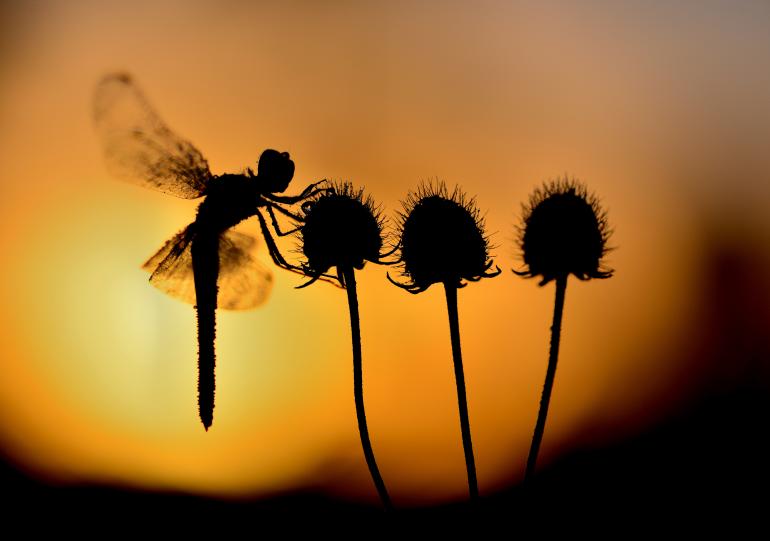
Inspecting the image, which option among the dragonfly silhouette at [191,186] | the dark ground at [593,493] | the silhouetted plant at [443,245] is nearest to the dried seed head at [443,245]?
the silhouetted plant at [443,245]

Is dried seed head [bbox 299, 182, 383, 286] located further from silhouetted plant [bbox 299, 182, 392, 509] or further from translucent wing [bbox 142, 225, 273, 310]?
translucent wing [bbox 142, 225, 273, 310]

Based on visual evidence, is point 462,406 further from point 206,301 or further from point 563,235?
point 206,301

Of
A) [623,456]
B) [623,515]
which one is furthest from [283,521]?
[623,515]

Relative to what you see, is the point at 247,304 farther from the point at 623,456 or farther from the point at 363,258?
the point at 623,456

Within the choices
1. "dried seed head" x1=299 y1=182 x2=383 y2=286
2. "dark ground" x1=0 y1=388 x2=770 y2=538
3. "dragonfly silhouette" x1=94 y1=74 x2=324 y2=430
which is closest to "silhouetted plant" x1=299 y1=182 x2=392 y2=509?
"dried seed head" x1=299 y1=182 x2=383 y2=286

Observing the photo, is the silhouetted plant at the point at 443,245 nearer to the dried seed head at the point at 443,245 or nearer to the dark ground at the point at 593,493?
the dried seed head at the point at 443,245

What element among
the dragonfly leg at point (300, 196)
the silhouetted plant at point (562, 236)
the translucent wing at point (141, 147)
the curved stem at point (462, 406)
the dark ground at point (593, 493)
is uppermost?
the translucent wing at point (141, 147)
